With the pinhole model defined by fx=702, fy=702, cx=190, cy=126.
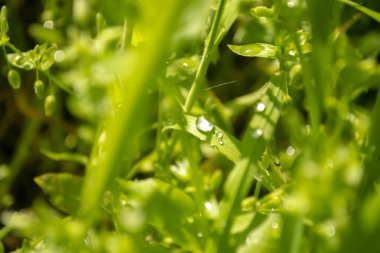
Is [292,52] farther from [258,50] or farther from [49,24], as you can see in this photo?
[49,24]

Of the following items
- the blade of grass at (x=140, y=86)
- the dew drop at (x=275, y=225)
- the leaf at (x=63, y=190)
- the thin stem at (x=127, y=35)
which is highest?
the blade of grass at (x=140, y=86)

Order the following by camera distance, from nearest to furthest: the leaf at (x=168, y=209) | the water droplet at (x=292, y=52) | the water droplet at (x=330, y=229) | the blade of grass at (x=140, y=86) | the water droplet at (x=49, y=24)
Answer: the blade of grass at (x=140, y=86)
the leaf at (x=168, y=209)
the water droplet at (x=330, y=229)
the water droplet at (x=292, y=52)
the water droplet at (x=49, y=24)

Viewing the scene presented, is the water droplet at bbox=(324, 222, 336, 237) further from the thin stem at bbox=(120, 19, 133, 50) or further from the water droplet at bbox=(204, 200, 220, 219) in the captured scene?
the thin stem at bbox=(120, 19, 133, 50)

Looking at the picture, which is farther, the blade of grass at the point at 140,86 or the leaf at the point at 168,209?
the leaf at the point at 168,209

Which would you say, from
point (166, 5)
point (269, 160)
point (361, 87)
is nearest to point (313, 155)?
point (166, 5)

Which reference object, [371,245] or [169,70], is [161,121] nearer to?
[169,70]

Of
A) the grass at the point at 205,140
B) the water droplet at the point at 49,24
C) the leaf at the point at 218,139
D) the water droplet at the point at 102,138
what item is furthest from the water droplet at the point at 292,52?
the water droplet at the point at 49,24

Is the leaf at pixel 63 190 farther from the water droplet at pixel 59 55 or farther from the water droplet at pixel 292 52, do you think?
the water droplet at pixel 292 52
